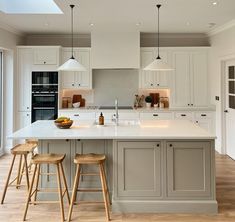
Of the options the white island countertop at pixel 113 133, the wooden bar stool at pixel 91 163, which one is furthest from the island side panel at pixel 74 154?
the wooden bar stool at pixel 91 163

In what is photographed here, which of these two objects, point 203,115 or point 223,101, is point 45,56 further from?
point 223,101

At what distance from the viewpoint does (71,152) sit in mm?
3869

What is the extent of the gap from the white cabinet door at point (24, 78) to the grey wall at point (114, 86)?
1.57 m

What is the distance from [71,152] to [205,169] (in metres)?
1.69

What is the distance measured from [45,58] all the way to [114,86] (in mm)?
1783

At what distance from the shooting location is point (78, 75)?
7.04m

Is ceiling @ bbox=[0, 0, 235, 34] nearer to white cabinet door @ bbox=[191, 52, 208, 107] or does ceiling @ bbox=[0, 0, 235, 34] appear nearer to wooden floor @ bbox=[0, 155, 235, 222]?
white cabinet door @ bbox=[191, 52, 208, 107]

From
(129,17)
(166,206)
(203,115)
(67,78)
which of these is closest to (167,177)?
(166,206)

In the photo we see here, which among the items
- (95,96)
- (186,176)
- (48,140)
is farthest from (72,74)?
(186,176)

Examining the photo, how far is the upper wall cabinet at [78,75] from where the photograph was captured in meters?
7.01

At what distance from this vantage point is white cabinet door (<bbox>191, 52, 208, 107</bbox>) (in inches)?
275

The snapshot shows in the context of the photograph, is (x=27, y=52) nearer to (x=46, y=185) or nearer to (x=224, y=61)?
(x=46, y=185)

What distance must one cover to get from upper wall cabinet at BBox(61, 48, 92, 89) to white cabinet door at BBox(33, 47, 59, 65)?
0.75ft

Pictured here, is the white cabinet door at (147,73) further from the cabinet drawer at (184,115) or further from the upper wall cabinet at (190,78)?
the cabinet drawer at (184,115)
